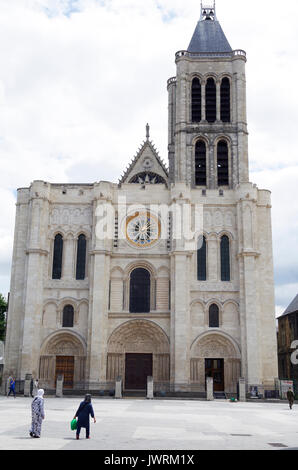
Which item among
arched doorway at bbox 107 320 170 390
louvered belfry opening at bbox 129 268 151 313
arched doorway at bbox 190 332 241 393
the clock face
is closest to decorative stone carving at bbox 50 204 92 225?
the clock face

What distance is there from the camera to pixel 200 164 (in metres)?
45.2

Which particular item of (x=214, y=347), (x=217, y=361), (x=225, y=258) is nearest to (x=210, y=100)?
(x=225, y=258)

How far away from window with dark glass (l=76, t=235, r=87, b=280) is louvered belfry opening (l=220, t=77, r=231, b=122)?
16511 mm

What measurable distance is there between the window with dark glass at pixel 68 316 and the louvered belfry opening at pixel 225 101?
20951mm

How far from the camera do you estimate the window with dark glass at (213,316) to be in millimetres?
38844

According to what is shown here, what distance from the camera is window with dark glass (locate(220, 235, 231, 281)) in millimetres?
39906

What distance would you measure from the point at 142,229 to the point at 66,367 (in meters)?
11.7

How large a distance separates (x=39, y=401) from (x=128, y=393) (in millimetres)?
24065

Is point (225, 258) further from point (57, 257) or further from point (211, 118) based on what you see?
point (211, 118)

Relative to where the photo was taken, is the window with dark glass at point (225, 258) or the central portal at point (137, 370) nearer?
the central portal at point (137, 370)

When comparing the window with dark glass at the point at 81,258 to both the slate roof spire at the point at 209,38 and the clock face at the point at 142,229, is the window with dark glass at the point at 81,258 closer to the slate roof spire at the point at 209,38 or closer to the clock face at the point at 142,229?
the clock face at the point at 142,229

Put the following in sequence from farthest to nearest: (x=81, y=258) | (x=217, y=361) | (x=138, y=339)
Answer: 1. (x=81, y=258)
2. (x=138, y=339)
3. (x=217, y=361)

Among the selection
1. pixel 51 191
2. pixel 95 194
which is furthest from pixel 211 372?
pixel 51 191

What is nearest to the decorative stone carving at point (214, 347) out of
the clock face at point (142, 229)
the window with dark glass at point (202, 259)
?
the window with dark glass at point (202, 259)
